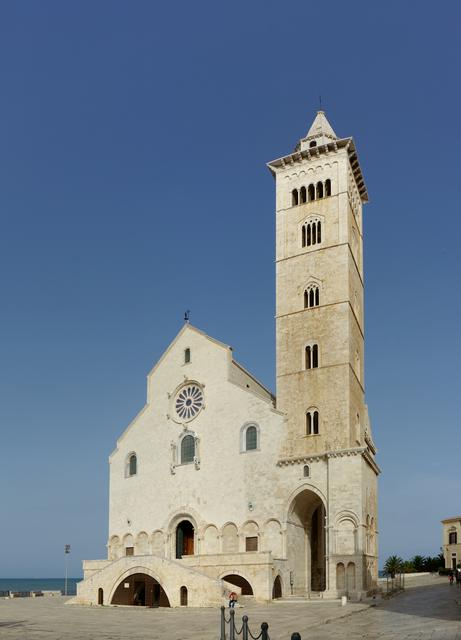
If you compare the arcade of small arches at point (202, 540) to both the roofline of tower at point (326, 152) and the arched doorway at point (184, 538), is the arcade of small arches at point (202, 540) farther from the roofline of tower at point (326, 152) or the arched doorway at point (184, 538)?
the roofline of tower at point (326, 152)

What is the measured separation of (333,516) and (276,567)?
13.1ft

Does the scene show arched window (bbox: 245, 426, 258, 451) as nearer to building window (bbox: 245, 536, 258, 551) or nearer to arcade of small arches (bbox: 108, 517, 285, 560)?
arcade of small arches (bbox: 108, 517, 285, 560)

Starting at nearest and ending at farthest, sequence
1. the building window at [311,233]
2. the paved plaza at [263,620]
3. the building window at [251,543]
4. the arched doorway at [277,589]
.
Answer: the paved plaza at [263,620]
the arched doorway at [277,589]
the building window at [251,543]
the building window at [311,233]

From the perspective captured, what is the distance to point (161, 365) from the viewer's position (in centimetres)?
5147

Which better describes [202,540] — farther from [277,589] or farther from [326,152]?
[326,152]

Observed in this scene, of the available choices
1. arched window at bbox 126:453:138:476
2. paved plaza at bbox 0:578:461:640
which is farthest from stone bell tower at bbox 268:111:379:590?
arched window at bbox 126:453:138:476

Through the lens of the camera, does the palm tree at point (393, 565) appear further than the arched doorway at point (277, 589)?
Yes

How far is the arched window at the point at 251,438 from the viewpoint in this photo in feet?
149

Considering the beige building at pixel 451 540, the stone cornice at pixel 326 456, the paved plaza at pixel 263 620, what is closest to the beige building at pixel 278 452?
the stone cornice at pixel 326 456

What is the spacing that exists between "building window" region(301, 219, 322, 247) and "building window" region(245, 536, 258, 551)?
17924mm

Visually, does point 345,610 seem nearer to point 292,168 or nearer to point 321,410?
point 321,410

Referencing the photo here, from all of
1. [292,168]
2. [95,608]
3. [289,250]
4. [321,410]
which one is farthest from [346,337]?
[95,608]

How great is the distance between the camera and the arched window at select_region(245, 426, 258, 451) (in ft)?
149

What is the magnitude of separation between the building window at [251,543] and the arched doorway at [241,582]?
2.41 m
